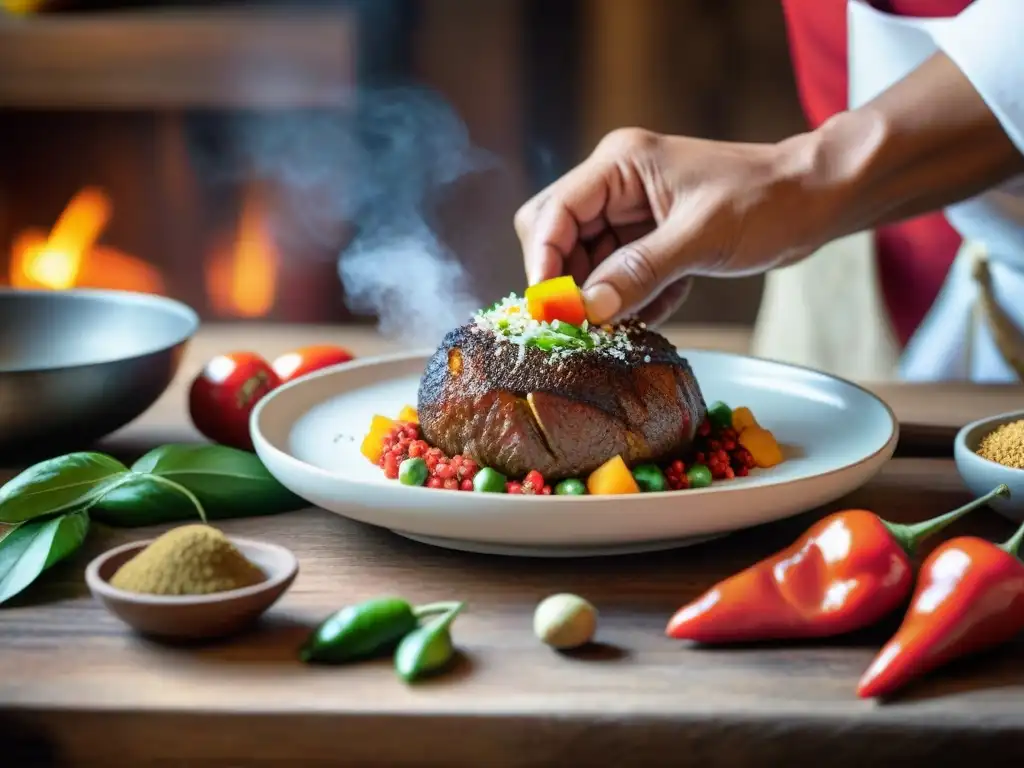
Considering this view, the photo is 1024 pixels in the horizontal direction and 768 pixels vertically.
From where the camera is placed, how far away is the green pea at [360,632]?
3.59 ft

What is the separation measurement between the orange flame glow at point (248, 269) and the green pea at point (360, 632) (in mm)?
3879

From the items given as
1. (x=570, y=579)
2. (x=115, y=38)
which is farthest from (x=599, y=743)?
(x=115, y=38)

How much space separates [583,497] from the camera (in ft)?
3.96

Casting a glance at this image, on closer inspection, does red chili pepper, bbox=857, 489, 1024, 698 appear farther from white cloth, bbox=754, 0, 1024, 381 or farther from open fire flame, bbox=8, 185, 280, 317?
open fire flame, bbox=8, 185, 280, 317

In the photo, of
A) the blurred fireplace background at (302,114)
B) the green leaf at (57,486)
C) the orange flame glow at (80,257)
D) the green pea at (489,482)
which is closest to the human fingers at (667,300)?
the green pea at (489,482)

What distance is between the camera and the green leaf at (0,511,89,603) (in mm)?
1259

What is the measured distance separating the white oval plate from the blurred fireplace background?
2.35 metres

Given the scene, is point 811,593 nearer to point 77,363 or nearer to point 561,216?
point 561,216

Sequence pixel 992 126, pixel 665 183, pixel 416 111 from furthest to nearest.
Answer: pixel 416 111 < pixel 992 126 < pixel 665 183

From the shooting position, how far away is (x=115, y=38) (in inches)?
150

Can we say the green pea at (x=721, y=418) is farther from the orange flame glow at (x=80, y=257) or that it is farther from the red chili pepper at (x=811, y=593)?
the orange flame glow at (x=80, y=257)

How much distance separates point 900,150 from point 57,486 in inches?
51.7

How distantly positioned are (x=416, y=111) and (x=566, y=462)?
3389 mm

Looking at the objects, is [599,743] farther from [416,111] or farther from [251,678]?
[416,111]
